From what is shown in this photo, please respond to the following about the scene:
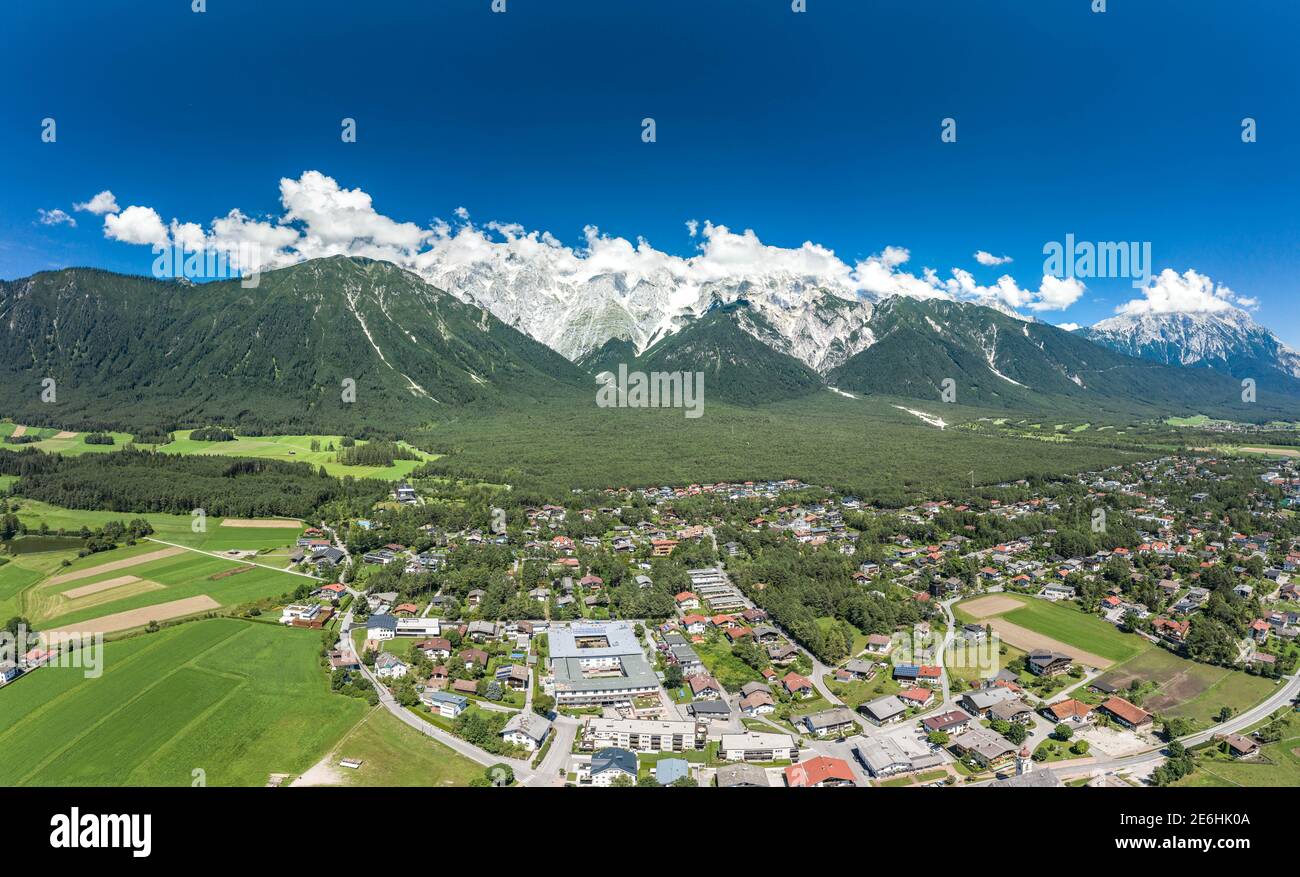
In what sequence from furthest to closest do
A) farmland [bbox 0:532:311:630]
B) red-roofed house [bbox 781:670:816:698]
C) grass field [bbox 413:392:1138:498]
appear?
grass field [bbox 413:392:1138:498], farmland [bbox 0:532:311:630], red-roofed house [bbox 781:670:816:698]

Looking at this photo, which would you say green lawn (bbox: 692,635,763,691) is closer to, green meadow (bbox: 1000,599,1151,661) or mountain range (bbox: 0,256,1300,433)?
green meadow (bbox: 1000,599,1151,661)

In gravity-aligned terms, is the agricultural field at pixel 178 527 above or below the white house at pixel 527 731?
above

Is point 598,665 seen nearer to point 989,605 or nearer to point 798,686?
point 798,686

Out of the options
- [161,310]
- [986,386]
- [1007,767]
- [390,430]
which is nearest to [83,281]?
[161,310]

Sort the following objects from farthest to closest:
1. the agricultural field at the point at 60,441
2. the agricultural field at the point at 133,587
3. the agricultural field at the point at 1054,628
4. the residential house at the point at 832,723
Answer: the agricultural field at the point at 60,441 → the agricultural field at the point at 133,587 → the agricultural field at the point at 1054,628 → the residential house at the point at 832,723

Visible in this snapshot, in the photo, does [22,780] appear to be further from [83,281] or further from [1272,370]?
[1272,370]

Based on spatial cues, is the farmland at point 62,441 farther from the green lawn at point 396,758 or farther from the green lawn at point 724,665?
the green lawn at point 724,665

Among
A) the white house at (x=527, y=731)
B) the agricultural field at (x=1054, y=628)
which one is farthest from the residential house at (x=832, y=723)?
the agricultural field at (x=1054, y=628)

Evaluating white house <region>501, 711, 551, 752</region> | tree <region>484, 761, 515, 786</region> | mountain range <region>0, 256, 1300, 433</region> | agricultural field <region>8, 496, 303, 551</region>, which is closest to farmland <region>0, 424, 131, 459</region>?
mountain range <region>0, 256, 1300, 433</region>
